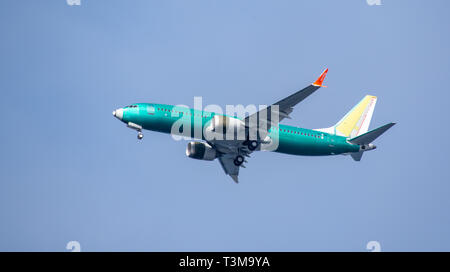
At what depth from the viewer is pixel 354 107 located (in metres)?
68.7

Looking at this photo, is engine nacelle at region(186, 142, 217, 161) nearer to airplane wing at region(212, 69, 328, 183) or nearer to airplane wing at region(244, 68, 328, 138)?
airplane wing at region(212, 69, 328, 183)

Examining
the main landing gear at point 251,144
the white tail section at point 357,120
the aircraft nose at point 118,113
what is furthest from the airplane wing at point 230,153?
the aircraft nose at point 118,113

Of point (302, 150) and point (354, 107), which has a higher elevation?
point (354, 107)

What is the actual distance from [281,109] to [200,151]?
40.6 ft

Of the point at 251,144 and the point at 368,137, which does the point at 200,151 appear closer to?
the point at 251,144

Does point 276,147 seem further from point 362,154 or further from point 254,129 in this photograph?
point 362,154

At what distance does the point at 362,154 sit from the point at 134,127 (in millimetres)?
24256

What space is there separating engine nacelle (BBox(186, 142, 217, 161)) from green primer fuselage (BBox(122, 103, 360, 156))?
543cm

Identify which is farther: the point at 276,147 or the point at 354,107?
the point at 354,107

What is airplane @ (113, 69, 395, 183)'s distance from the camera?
5684 centimetres

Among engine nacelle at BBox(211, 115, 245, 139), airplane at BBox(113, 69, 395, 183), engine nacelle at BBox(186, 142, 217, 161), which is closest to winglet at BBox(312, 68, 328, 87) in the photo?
airplane at BBox(113, 69, 395, 183)

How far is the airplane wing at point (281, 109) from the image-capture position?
5122 centimetres
